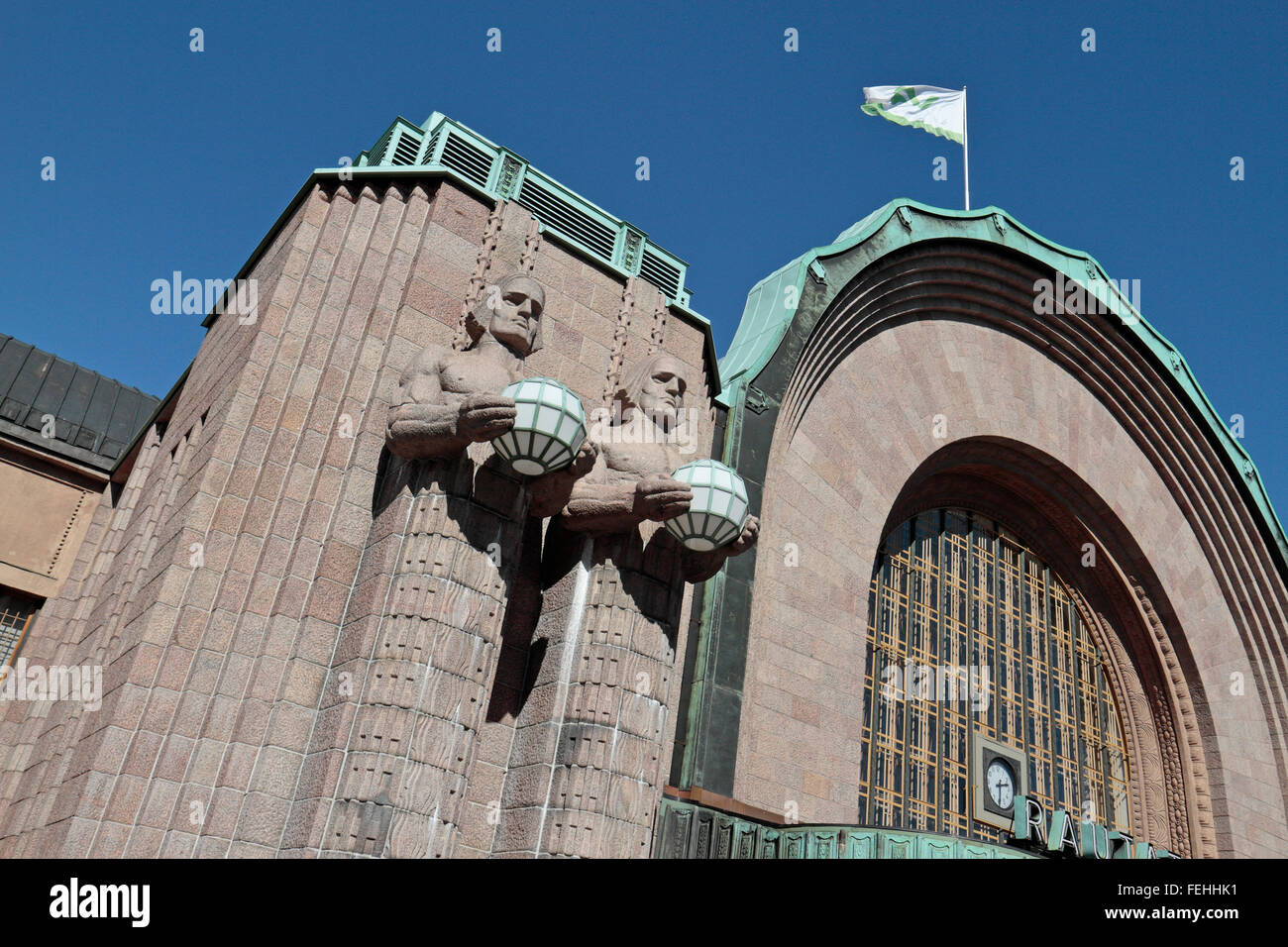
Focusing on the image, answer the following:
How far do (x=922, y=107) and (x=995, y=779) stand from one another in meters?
12.2

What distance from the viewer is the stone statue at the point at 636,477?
354 inches

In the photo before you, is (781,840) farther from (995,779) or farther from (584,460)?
(995,779)

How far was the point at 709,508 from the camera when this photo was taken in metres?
9.12

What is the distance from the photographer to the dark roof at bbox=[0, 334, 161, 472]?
16375 millimetres

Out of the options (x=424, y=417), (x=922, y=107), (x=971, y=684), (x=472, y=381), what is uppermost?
(x=922, y=107)

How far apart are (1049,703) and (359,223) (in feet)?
46.5

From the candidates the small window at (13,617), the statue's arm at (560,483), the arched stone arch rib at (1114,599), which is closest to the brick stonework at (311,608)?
the statue's arm at (560,483)

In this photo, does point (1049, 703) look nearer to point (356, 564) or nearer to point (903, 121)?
point (903, 121)

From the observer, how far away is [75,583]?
13.6 meters
